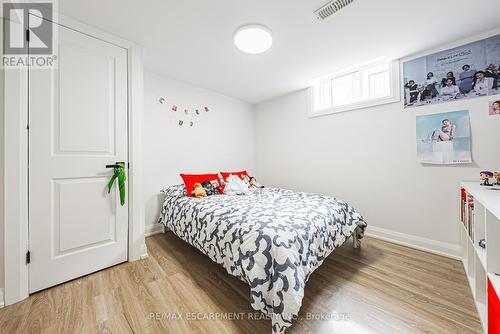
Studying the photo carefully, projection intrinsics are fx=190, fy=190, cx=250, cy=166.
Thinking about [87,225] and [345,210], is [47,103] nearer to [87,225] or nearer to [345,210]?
[87,225]

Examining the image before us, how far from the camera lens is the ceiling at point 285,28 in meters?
1.55

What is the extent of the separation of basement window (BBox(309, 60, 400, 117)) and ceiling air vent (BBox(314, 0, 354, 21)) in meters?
1.20

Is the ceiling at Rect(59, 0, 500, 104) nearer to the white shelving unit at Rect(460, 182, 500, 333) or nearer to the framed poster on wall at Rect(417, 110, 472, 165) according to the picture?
the framed poster on wall at Rect(417, 110, 472, 165)

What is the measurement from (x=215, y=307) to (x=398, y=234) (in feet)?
7.57

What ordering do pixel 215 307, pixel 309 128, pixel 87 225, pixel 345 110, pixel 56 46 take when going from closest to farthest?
pixel 215 307 < pixel 56 46 < pixel 87 225 < pixel 345 110 < pixel 309 128

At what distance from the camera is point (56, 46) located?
1597 mm

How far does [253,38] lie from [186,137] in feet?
5.87

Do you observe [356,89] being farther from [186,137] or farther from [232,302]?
[232,302]

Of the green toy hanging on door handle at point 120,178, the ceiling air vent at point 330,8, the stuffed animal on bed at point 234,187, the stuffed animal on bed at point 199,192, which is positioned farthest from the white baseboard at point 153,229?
the ceiling air vent at point 330,8

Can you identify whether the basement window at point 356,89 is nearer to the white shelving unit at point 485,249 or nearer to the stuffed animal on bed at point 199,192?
the white shelving unit at point 485,249

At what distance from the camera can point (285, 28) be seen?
1817mm

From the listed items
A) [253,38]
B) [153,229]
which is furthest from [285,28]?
[153,229]

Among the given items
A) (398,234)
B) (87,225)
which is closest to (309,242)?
(398,234)

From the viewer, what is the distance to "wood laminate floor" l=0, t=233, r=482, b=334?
1173mm
